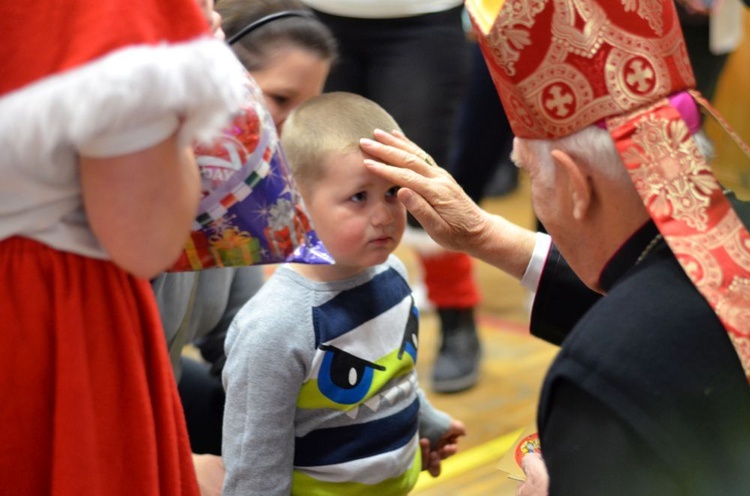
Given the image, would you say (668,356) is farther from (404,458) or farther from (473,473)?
(473,473)

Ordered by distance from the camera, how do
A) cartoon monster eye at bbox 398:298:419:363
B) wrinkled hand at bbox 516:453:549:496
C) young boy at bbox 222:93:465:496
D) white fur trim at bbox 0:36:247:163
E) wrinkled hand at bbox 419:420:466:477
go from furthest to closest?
wrinkled hand at bbox 419:420:466:477
cartoon monster eye at bbox 398:298:419:363
young boy at bbox 222:93:465:496
wrinkled hand at bbox 516:453:549:496
white fur trim at bbox 0:36:247:163

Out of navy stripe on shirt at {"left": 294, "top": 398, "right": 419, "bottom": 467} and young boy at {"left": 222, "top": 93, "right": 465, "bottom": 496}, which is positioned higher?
young boy at {"left": 222, "top": 93, "right": 465, "bottom": 496}

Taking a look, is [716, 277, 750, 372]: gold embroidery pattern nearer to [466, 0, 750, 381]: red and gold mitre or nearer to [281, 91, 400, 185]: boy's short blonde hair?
[466, 0, 750, 381]: red and gold mitre

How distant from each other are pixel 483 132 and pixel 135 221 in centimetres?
212

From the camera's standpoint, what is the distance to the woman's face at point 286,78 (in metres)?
1.72

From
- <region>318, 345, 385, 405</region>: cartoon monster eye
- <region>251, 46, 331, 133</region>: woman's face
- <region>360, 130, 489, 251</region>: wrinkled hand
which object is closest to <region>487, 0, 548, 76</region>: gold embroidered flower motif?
<region>360, 130, 489, 251</region>: wrinkled hand

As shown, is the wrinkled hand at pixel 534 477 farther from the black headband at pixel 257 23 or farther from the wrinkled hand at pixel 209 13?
the black headband at pixel 257 23

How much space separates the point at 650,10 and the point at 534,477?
0.61 meters

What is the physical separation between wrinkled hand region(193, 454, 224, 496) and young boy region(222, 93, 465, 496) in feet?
0.56

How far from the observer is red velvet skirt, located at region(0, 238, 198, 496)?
1045mm

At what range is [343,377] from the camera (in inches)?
56.8

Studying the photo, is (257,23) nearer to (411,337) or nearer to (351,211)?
(351,211)

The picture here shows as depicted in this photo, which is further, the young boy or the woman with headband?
the woman with headband

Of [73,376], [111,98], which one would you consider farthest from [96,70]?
[73,376]
